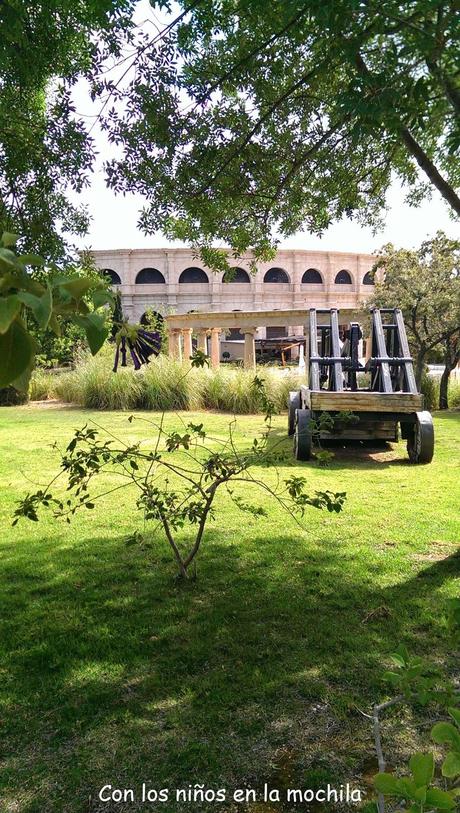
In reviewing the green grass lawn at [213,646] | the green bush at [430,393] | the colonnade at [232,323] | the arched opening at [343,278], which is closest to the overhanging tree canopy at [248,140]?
the green grass lawn at [213,646]

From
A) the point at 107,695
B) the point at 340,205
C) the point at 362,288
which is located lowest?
the point at 107,695

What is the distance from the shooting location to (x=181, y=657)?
9.17 feet

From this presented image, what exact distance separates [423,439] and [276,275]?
43.0 metres

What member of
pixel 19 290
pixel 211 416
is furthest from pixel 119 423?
pixel 19 290

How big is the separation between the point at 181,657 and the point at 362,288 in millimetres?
49679

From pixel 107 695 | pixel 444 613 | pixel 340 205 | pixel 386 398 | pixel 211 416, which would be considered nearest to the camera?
pixel 107 695

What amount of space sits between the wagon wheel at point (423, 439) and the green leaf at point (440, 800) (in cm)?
707

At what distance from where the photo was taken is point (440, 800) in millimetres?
729

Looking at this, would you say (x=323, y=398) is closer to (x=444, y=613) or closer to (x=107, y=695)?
(x=444, y=613)

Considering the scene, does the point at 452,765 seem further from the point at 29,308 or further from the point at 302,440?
the point at 302,440

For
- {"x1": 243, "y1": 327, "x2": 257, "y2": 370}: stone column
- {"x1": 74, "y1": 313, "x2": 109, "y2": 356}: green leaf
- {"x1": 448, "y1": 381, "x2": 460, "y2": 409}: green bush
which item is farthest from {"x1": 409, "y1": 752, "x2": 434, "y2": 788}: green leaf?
{"x1": 243, "y1": 327, "x2": 257, "y2": 370}: stone column

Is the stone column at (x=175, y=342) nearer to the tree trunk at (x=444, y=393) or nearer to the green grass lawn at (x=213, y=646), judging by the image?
the tree trunk at (x=444, y=393)

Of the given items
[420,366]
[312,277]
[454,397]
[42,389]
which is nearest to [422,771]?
[420,366]

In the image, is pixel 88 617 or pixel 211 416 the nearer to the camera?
pixel 88 617
